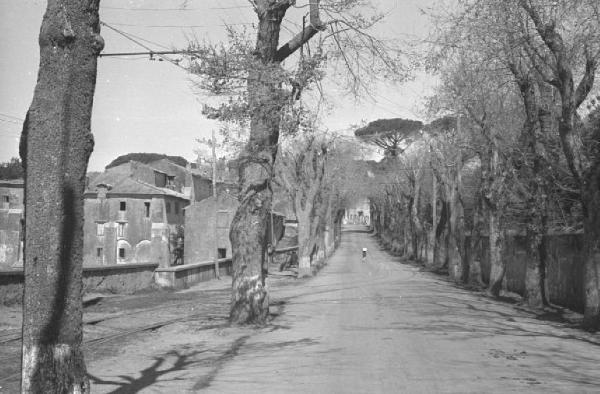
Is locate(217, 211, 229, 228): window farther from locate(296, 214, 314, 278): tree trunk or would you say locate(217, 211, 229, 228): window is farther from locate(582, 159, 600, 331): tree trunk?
locate(582, 159, 600, 331): tree trunk

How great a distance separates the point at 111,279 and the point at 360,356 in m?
15.9

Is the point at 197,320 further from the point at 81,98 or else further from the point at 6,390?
the point at 81,98

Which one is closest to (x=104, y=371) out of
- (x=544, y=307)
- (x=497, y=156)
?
(x=544, y=307)

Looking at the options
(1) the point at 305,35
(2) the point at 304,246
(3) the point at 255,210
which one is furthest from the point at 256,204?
(2) the point at 304,246

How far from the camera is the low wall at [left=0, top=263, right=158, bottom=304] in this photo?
17094 mm

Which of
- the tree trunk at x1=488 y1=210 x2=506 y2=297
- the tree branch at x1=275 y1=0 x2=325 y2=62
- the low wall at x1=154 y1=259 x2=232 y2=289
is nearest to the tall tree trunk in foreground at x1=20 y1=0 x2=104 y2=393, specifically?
the tree branch at x1=275 y1=0 x2=325 y2=62

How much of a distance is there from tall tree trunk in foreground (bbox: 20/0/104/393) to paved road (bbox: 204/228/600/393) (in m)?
3.28

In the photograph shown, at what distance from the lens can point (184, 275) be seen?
97.2 ft

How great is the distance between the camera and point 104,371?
9.31 metres

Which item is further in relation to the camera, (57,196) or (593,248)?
(593,248)

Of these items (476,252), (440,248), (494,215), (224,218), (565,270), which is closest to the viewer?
(565,270)

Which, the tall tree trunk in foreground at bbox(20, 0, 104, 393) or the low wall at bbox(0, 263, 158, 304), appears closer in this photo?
the tall tree trunk in foreground at bbox(20, 0, 104, 393)

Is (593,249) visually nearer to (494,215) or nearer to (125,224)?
(494,215)

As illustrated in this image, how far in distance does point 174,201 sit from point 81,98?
5951 centimetres
